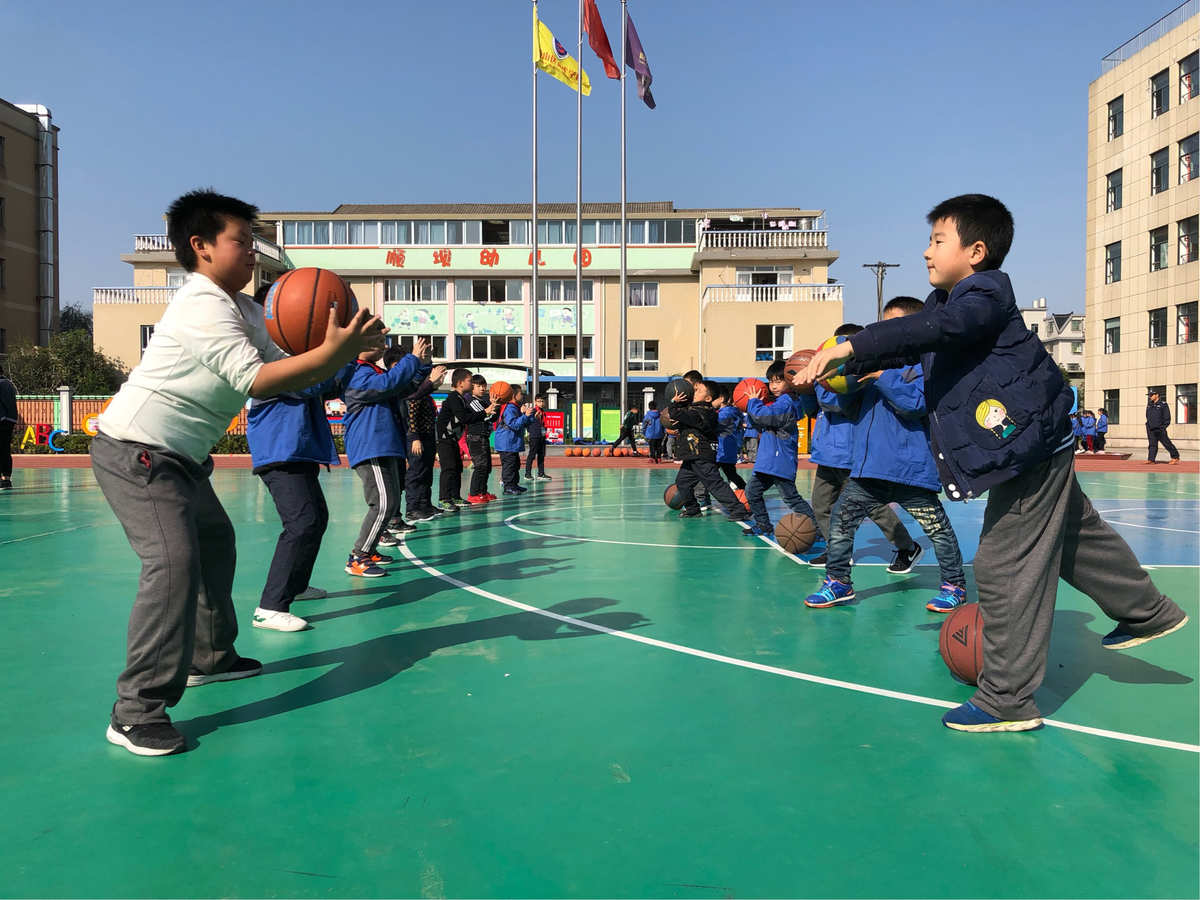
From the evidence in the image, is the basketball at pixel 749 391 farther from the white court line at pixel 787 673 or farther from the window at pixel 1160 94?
the window at pixel 1160 94

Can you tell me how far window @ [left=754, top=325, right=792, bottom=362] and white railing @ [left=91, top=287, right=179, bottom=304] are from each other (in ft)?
89.7

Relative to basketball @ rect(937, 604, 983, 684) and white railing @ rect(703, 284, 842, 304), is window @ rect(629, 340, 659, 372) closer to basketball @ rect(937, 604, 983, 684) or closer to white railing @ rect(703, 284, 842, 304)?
white railing @ rect(703, 284, 842, 304)

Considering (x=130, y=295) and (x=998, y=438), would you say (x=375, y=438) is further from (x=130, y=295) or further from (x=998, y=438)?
(x=130, y=295)

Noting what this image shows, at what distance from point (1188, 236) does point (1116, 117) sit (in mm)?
7506

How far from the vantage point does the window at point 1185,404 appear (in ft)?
110

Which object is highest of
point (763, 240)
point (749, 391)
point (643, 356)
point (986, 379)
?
point (763, 240)

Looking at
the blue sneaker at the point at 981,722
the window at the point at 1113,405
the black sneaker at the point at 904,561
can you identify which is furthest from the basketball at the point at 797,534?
the window at the point at 1113,405

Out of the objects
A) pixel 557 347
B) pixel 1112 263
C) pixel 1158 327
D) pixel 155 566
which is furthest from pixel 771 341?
pixel 155 566

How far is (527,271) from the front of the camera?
45.6 meters

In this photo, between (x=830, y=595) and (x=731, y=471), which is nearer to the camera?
(x=830, y=595)

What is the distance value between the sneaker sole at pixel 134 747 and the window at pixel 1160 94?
42.4 meters

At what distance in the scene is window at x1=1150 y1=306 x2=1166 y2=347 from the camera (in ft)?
117

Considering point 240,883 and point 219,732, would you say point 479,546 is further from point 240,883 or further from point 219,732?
point 240,883

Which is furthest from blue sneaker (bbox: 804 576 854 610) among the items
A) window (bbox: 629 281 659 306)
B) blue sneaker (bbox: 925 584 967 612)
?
window (bbox: 629 281 659 306)
